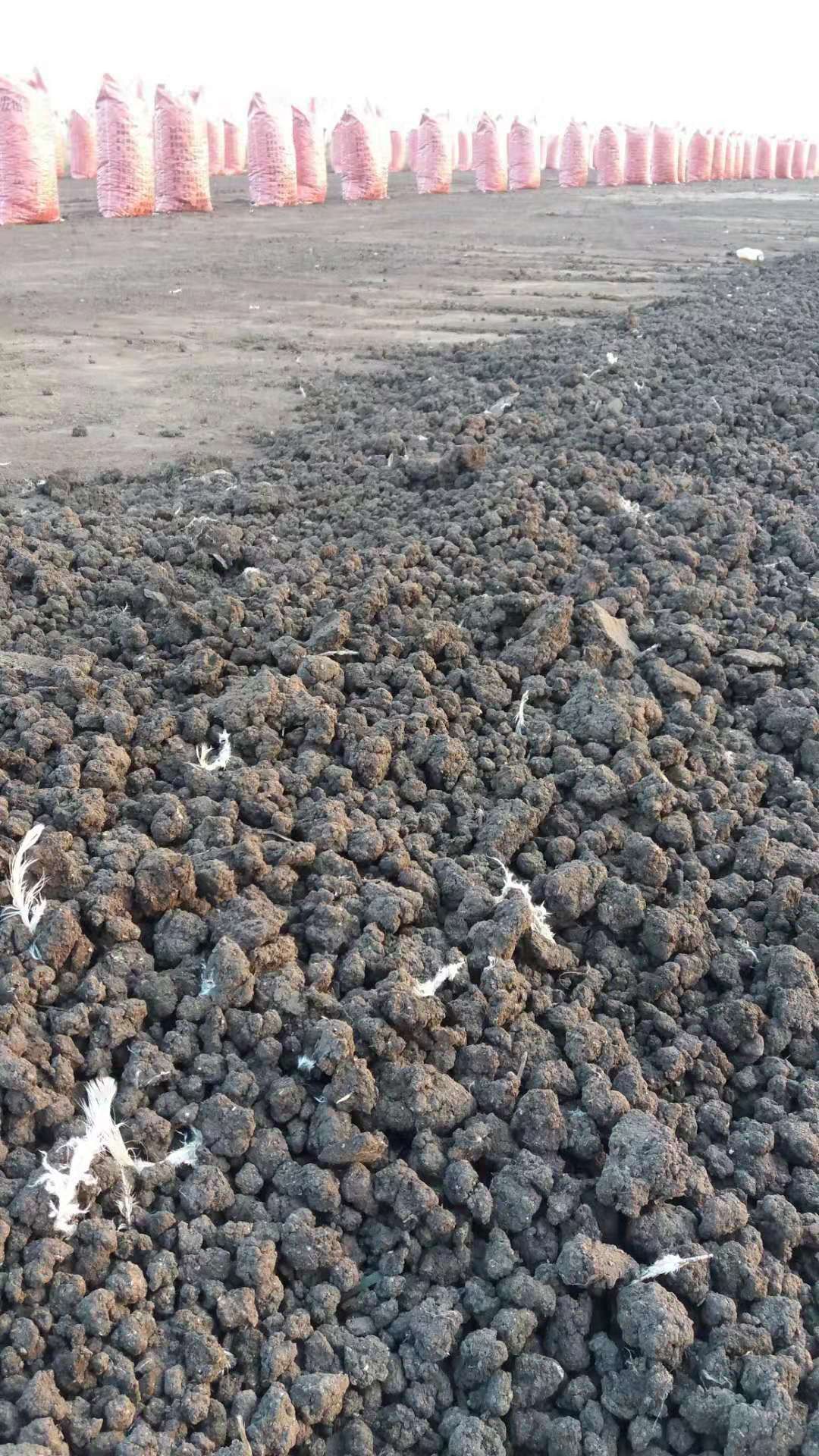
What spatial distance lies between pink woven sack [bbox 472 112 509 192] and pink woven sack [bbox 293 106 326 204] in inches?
183

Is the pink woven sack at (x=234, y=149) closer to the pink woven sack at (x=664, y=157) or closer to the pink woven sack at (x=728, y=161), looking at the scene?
the pink woven sack at (x=664, y=157)

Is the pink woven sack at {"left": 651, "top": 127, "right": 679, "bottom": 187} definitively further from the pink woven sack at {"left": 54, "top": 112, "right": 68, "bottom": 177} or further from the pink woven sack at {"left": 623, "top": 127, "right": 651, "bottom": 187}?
the pink woven sack at {"left": 54, "top": 112, "right": 68, "bottom": 177}

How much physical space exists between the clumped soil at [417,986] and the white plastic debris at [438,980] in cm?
2

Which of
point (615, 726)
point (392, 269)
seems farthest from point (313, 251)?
point (615, 726)

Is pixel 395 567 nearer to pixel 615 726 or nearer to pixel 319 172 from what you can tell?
pixel 615 726

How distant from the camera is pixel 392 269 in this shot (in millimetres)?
10477

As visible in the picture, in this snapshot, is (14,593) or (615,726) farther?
(14,593)

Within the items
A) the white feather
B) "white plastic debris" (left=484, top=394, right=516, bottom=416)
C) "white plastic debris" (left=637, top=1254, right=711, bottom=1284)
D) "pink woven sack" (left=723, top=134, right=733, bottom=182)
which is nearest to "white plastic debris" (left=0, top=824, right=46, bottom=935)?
the white feather

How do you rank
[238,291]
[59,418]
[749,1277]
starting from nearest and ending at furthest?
1. [749,1277]
2. [59,418]
3. [238,291]

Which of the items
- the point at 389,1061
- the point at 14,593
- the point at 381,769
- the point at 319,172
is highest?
the point at 319,172

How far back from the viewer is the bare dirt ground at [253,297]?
5582 mm

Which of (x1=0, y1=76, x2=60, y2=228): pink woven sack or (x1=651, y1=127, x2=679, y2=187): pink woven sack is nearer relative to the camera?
(x1=0, y1=76, x2=60, y2=228): pink woven sack

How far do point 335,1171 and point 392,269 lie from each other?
1017 centimetres

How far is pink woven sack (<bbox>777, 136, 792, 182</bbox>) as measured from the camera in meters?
32.3
